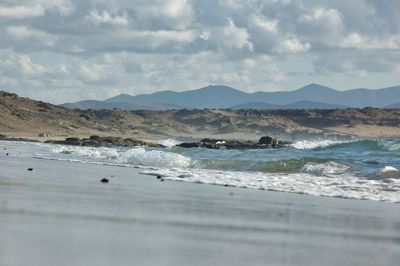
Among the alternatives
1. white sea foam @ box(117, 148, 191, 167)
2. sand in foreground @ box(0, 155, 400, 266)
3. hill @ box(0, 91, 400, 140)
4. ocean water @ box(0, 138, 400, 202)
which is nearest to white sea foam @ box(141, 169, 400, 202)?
ocean water @ box(0, 138, 400, 202)

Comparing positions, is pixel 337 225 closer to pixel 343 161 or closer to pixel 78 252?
pixel 78 252

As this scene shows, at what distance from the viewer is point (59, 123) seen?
106 metres

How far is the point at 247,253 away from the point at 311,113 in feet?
494

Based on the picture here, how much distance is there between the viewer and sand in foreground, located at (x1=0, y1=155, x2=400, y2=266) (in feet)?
37.4

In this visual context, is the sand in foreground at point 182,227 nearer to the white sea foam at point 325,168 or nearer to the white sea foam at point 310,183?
the white sea foam at point 310,183

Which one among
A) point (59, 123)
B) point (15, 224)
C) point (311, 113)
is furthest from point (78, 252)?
point (311, 113)

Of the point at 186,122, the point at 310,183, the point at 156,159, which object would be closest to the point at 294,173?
the point at 310,183

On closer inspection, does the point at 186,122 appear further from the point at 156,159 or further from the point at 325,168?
the point at 325,168

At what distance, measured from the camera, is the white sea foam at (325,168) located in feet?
109

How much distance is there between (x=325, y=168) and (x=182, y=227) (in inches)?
793

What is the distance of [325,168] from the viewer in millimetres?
33750

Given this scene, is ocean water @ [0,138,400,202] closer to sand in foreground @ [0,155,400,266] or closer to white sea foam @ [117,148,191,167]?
white sea foam @ [117,148,191,167]

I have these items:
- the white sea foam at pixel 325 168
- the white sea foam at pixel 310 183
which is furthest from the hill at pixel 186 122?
the white sea foam at pixel 310 183

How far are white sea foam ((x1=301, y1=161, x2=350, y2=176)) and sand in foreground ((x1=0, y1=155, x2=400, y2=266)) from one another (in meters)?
Answer: 10.6
